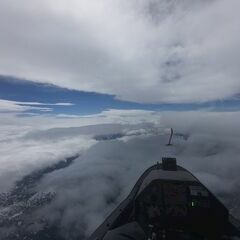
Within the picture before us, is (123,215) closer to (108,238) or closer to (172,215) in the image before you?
(172,215)

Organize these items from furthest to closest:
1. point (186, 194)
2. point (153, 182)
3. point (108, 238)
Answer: point (153, 182)
point (186, 194)
point (108, 238)

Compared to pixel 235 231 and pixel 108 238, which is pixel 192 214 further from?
pixel 108 238

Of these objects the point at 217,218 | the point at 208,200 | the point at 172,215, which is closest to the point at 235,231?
the point at 217,218

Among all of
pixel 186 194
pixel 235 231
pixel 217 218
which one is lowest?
pixel 235 231

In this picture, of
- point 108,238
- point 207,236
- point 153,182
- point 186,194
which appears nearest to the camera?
point 108,238

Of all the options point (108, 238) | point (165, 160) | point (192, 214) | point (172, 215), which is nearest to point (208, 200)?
point (192, 214)

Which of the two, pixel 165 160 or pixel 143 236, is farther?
pixel 165 160

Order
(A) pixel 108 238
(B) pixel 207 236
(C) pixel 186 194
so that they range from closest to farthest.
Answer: (A) pixel 108 238 → (B) pixel 207 236 → (C) pixel 186 194

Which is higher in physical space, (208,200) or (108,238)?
(208,200)

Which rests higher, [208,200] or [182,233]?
[208,200]
